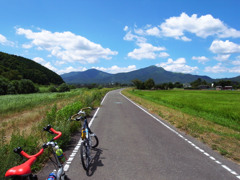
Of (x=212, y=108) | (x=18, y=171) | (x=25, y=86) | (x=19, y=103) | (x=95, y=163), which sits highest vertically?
(x=25, y=86)

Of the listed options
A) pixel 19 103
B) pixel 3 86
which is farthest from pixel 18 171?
pixel 3 86

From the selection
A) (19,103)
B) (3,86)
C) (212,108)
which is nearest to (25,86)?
(3,86)

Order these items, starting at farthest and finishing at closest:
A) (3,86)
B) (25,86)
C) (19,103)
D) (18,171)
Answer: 1. (25,86)
2. (3,86)
3. (19,103)
4. (18,171)

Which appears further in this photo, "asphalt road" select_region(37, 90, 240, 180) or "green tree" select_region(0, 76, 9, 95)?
"green tree" select_region(0, 76, 9, 95)

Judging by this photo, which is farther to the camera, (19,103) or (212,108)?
(19,103)

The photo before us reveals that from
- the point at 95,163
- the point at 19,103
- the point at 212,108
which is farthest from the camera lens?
the point at 19,103

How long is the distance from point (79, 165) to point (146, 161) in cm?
192

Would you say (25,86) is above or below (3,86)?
below

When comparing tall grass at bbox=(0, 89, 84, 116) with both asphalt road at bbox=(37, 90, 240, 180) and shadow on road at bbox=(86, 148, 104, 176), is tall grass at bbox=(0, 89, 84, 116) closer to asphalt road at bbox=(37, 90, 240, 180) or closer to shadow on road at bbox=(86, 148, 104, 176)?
shadow on road at bbox=(86, 148, 104, 176)

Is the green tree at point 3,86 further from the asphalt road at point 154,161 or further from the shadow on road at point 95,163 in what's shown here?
the shadow on road at point 95,163

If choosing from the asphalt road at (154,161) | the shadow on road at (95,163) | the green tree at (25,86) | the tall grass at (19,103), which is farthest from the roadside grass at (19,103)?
the green tree at (25,86)

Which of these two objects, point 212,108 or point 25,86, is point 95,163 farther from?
point 25,86

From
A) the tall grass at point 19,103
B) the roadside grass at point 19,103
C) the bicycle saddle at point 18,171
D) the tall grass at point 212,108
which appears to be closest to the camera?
the bicycle saddle at point 18,171

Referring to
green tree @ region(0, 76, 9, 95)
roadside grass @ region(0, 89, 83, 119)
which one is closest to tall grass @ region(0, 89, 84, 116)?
roadside grass @ region(0, 89, 83, 119)
